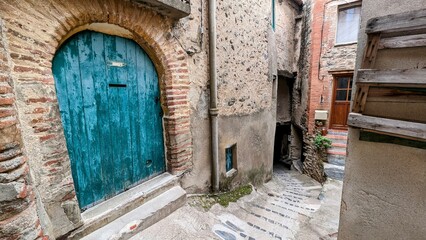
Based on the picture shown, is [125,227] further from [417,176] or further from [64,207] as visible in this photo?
[417,176]

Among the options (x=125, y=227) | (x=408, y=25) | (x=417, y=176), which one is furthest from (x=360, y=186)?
(x=125, y=227)

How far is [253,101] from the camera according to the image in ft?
15.7

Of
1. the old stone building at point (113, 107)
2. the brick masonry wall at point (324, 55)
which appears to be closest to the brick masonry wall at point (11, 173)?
the old stone building at point (113, 107)

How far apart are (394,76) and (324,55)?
7.52 m

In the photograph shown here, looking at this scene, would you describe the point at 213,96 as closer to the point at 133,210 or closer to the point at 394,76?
the point at 133,210

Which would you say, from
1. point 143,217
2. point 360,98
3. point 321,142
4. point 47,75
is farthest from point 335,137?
point 47,75

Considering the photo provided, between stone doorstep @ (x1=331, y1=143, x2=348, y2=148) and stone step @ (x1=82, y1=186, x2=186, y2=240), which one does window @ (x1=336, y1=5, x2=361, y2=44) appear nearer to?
stone doorstep @ (x1=331, y1=143, x2=348, y2=148)

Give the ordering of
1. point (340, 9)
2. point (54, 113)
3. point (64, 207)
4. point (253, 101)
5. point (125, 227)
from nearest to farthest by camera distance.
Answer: point (54, 113) → point (64, 207) → point (125, 227) → point (253, 101) → point (340, 9)

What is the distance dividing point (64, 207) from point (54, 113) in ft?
2.98

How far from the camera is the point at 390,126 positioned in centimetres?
157

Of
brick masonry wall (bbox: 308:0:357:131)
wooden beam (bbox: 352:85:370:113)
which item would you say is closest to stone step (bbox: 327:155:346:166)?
brick masonry wall (bbox: 308:0:357:131)

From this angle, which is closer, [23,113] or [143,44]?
[23,113]

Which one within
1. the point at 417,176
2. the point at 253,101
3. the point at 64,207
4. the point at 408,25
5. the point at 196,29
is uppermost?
the point at 196,29

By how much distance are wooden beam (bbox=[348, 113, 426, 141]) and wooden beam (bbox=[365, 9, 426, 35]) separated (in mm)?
723
